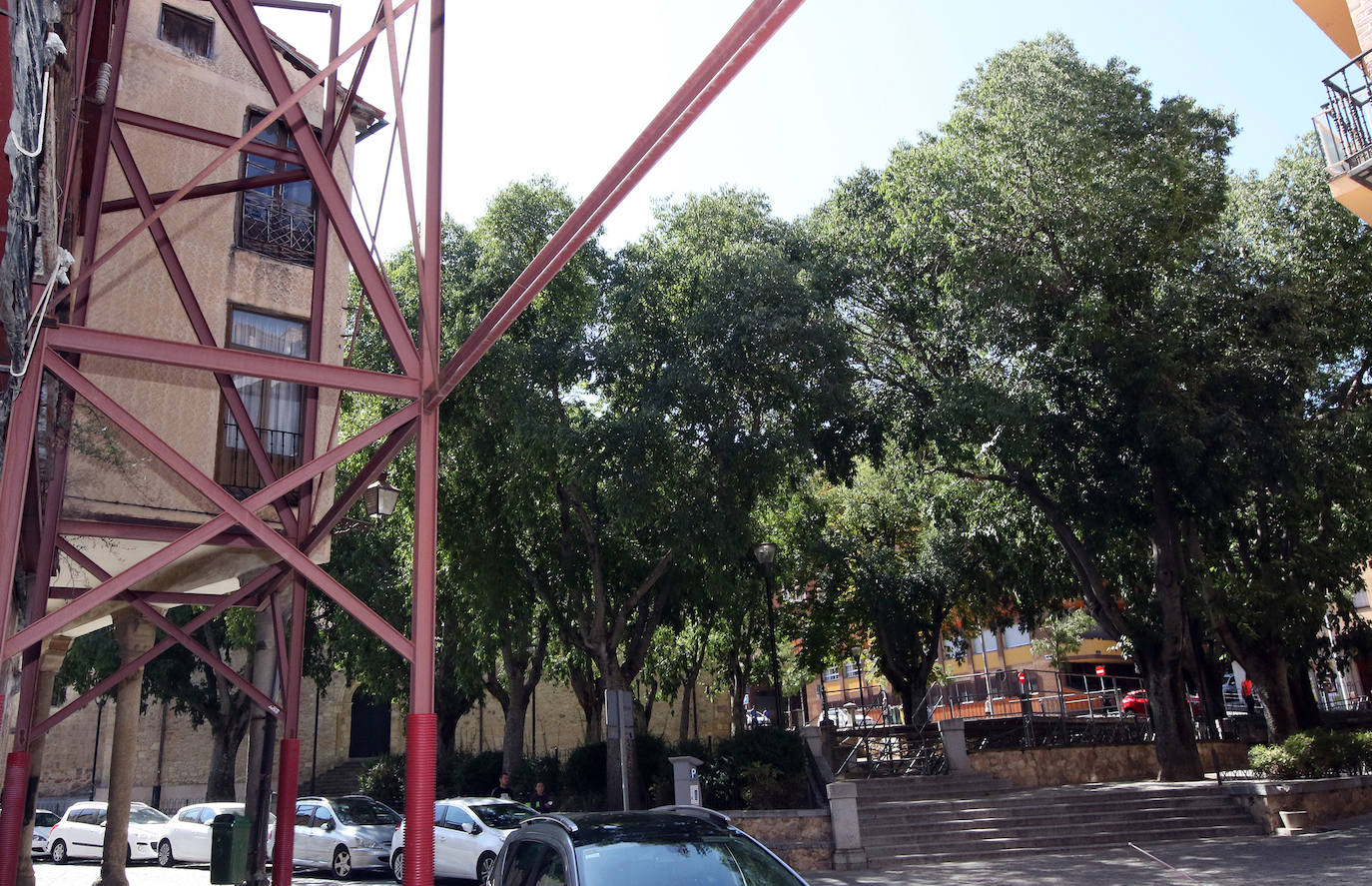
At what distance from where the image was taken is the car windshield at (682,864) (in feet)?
17.8

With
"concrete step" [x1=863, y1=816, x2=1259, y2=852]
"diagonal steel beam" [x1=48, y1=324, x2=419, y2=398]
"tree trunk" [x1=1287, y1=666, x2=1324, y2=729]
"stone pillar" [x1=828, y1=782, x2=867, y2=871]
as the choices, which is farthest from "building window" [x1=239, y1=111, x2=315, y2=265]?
"tree trunk" [x1=1287, y1=666, x2=1324, y2=729]

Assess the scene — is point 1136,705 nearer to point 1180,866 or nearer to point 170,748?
point 1180,866

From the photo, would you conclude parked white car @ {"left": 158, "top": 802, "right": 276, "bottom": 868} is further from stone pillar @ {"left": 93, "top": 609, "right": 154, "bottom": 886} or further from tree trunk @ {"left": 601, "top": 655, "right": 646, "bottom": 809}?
tree trunk @ {"left": 601, "top": 655, "right": 646, "bottom": 809}

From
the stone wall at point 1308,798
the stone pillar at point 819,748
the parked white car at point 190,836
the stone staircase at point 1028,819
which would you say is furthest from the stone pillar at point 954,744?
the parked white car at point 190,836

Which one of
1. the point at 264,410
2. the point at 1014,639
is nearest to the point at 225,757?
the point at 264,410

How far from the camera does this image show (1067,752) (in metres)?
23.0

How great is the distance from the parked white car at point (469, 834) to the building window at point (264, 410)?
633 cm

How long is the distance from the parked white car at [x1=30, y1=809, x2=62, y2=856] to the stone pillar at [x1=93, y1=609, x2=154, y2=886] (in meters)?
13.4

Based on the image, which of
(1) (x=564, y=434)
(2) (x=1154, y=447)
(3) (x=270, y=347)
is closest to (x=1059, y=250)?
(2) (x=1154, y=447)

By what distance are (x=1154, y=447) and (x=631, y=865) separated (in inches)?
670

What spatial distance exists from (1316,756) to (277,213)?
2022 cm

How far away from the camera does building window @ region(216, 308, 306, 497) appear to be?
→ 44.2ft

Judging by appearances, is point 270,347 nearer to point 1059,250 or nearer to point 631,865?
point 631,865

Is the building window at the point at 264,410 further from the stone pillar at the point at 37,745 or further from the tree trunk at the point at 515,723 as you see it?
the tree trunk at the point at 515,723
